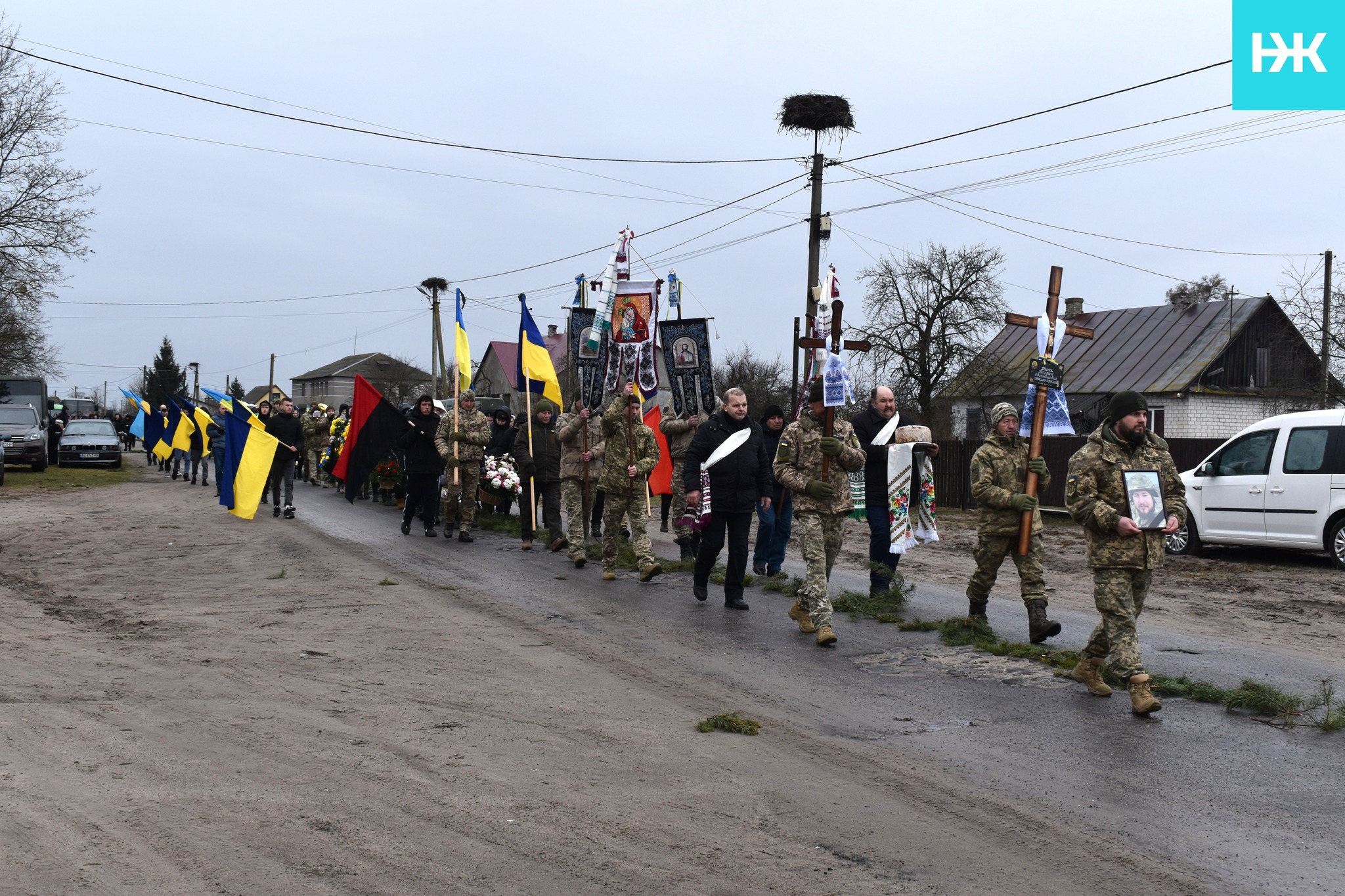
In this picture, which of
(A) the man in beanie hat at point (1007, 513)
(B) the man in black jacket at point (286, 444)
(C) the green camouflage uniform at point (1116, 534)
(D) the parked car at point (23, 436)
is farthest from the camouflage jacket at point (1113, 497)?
(D) the parked car at point (23, 436)

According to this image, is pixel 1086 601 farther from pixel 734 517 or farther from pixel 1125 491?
pixel 1125 491

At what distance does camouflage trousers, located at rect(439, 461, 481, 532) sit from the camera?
635 inches

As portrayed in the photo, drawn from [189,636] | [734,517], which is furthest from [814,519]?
[189,636]

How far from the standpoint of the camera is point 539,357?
16.0m

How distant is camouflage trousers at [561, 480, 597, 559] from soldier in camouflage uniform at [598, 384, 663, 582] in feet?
3.26

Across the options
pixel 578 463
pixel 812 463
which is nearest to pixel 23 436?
pixel 578 463

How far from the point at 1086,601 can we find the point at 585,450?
5697mm

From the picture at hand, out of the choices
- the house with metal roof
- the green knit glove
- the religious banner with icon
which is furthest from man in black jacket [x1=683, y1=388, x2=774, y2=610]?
the house with metal roof

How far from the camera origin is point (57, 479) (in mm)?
29891

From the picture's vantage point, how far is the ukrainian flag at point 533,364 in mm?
15836

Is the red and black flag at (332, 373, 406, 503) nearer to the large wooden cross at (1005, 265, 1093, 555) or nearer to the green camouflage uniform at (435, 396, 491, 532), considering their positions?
the green camouflage uniform at (435, 396, 491, 532)

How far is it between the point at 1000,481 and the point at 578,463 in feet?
20.0

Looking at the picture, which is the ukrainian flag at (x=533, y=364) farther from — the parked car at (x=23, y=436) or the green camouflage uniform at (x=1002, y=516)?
the parked car at (x=23, y=436)

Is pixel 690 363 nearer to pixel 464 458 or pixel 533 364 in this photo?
pixel 533 364
